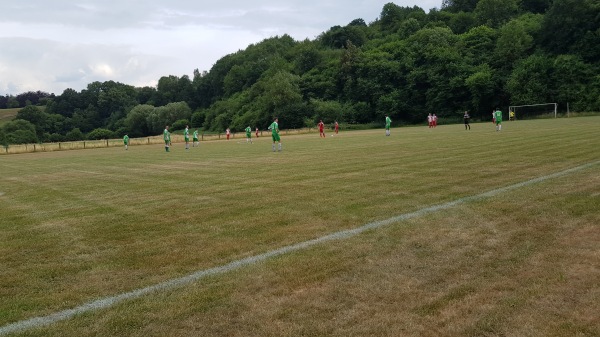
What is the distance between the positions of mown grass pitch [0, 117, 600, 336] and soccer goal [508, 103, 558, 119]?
67641mm

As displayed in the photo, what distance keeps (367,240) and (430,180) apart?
5749 millimetres

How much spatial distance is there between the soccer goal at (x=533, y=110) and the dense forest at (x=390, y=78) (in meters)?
2.58

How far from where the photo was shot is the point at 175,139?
226ft

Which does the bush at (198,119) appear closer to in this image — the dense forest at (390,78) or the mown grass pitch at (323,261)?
the dense forest at (390,78)

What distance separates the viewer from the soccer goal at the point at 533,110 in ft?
234

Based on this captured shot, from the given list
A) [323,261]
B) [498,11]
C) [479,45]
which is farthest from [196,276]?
[498,11]

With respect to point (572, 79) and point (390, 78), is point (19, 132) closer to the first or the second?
point (390, 78)

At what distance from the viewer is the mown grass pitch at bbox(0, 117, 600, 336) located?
410 centimetres

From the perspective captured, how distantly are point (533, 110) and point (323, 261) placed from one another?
7818cm

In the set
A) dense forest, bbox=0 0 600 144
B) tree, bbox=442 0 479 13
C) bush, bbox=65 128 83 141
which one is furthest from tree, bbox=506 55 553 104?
bush, bbox=65 128 83 141

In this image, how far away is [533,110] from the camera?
244ft

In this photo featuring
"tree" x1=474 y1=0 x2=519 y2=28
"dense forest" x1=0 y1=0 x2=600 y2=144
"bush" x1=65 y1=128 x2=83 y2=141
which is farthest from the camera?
"bush" x1=65 y1=128 x2=83 y2=141

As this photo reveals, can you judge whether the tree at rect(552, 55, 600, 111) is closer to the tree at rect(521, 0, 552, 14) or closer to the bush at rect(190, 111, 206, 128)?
the tree at rect(521, 0, 552, 14)

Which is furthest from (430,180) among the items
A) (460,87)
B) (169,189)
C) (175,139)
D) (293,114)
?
(293,114)
